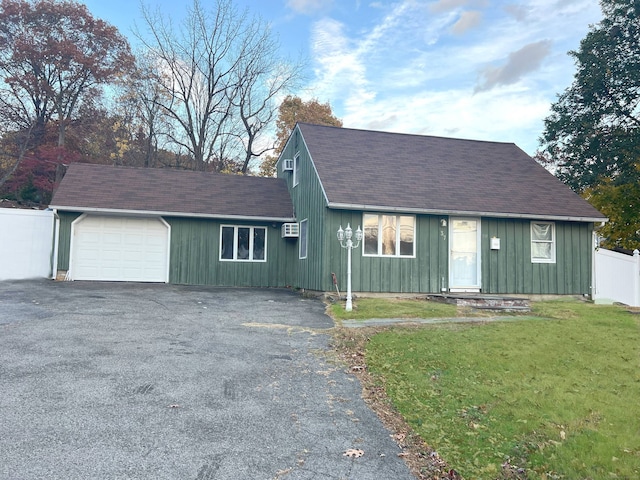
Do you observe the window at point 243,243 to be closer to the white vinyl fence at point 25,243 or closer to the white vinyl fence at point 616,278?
the white vinyl fence at point 25,243

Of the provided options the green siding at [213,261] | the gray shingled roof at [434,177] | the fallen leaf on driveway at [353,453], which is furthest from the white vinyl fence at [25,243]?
the fallen leaf on driveway at [353,453]

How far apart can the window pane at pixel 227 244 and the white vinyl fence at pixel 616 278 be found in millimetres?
11215

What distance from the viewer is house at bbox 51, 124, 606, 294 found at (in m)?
13.3

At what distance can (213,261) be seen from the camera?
16.1 m

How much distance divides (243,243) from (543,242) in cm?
934

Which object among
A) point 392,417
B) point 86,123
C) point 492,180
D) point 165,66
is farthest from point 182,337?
point 165,66

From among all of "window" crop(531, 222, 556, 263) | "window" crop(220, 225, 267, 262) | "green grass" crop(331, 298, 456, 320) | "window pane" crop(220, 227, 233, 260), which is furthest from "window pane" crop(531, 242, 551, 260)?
"window pane" crop(220, 227, 233, 260)

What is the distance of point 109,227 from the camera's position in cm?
1545

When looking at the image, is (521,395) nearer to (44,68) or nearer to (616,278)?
(616,278)

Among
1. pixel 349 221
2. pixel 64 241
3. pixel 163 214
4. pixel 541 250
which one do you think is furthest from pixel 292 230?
pixel 541 250

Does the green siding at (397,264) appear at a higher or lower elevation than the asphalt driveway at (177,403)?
higher

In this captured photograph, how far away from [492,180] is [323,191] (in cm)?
593

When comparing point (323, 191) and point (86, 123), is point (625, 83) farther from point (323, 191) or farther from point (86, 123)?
point (86, 123)

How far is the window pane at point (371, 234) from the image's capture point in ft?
43.3
